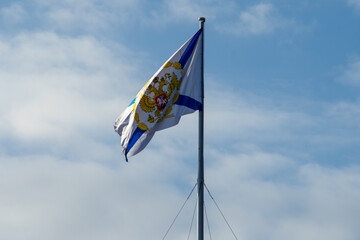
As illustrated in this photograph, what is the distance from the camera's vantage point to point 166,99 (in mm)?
A: 32219

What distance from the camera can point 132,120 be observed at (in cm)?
3238

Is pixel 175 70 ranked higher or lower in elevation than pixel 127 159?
higher

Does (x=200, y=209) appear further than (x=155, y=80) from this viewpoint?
No

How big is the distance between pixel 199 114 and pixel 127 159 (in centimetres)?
358

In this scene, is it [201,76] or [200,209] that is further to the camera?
[201,76]

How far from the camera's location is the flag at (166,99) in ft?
105

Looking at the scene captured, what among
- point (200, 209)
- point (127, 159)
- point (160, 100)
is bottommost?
point (200, 209)

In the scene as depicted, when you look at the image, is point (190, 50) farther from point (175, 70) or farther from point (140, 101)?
point (140, 101)

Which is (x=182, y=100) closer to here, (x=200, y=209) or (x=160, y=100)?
(x=160, y=100)

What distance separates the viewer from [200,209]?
30469mm

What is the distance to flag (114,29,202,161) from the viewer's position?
32156 millimetres

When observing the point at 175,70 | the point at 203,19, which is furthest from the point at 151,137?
the point at 203,19

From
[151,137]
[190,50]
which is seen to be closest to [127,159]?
[151,137]

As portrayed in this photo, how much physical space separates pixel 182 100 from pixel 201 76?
4.44 ft
